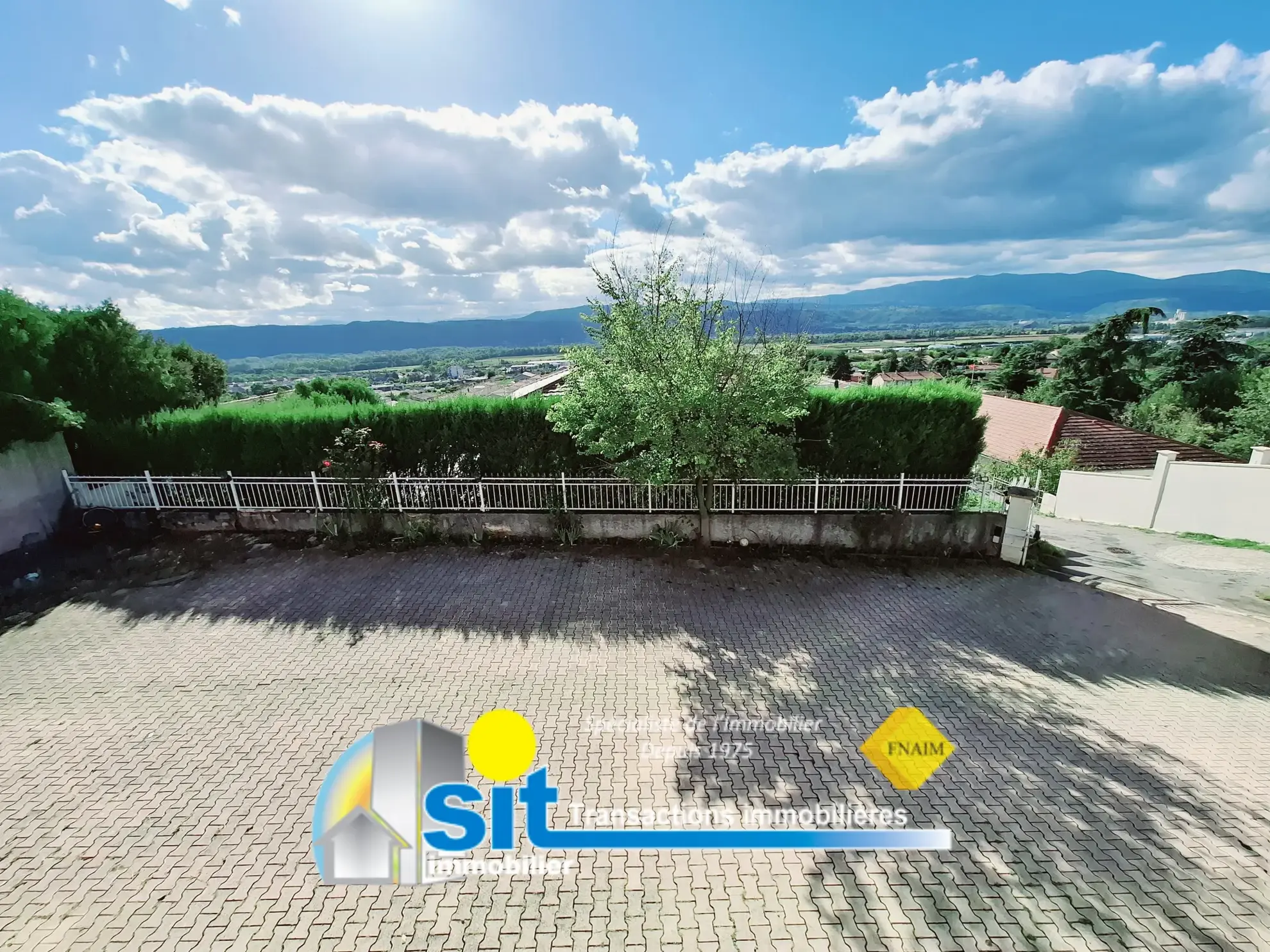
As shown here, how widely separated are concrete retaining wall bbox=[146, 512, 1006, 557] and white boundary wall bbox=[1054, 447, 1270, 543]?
745 cm

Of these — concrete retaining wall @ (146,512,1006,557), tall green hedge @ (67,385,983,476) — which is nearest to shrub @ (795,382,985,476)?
tall green hedge @ (67,385,983,476)

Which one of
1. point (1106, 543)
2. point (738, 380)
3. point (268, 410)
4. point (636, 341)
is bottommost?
point (1106, 543)

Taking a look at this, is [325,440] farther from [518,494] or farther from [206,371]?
[206,371]

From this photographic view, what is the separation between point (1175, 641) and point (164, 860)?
10708mm

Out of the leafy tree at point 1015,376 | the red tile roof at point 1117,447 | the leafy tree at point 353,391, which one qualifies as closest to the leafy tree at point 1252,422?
the red tile roof at point 1117,447

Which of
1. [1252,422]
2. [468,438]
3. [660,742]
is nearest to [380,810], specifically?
[660,742]

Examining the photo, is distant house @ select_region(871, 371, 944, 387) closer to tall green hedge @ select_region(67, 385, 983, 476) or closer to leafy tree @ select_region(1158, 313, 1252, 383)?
leafy tree @ select_region(1158, 313, 1252, 383)

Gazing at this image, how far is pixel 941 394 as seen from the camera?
8.95 m

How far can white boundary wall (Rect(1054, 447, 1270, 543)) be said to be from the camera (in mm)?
11070

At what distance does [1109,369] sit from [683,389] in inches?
1630

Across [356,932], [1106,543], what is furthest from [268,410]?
[1106,543]

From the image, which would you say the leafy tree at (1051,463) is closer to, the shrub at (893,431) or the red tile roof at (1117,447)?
the red tile roof at (1117,447)

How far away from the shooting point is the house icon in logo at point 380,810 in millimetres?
3523

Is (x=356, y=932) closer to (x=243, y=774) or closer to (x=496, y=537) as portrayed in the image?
(x=243, y=774)
